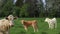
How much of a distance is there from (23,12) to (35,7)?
5183mm

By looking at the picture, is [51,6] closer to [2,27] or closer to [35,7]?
[35,7]

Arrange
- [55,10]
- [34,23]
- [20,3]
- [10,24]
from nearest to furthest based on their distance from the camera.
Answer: [10,24] → [34,23] → [55,10] → [20,3]

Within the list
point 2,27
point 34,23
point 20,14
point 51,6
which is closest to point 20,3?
point 20,14

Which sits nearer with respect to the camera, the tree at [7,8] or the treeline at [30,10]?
the treeline at [30,10]

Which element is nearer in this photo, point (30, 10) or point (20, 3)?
point (30, 10)

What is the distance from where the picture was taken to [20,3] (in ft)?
237

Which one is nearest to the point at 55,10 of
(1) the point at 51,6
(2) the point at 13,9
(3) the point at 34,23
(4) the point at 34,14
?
(1) the point at 51,6

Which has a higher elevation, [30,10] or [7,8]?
[7,8]

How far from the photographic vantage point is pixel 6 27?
1124 cm

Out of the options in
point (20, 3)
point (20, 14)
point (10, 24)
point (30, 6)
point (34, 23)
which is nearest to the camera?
point (10, 24)

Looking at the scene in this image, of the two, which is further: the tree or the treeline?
the tree

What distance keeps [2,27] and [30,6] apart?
2065 inches

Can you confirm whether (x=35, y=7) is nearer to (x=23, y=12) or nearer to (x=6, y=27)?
(x=23, y=12)

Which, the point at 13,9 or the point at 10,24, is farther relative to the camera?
the point at 13,9
